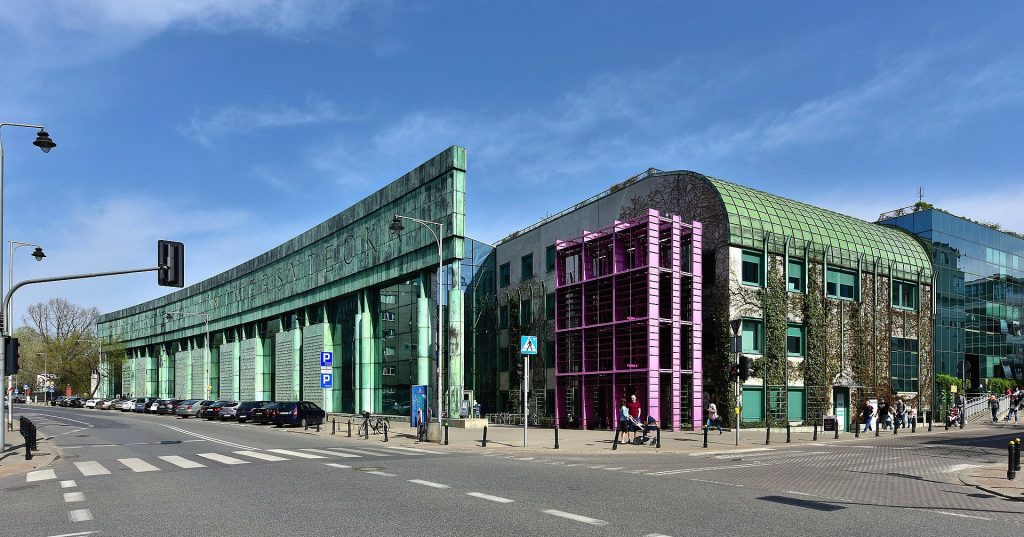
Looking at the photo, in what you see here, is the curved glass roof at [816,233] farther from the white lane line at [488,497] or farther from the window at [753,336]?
the white lane line at [488,497]

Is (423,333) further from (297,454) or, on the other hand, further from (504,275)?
(297,454)

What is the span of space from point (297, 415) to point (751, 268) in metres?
26.3


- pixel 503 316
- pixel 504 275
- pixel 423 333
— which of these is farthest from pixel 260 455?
pixel 504 275

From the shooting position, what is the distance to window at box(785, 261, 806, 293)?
42969mm

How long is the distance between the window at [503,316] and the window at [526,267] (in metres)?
2.76

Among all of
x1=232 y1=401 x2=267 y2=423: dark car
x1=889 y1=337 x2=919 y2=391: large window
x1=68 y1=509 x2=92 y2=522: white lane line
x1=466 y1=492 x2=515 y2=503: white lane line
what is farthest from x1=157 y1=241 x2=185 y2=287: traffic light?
x1=889 y1=337 x2=919 y2=391: large window

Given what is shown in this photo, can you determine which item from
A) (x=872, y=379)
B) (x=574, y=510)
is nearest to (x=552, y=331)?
(x=872, y=379)

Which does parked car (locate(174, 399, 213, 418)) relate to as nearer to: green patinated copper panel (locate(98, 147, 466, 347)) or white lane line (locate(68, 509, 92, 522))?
green patinated copper panel (locate(98, 147, 466, 347))

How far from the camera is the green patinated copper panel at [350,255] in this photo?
43213mm

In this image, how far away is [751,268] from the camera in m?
41.1

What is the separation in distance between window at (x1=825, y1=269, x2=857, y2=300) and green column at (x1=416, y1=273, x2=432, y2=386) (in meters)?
23.1

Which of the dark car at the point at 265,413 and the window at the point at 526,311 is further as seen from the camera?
the window at the point at 526,311

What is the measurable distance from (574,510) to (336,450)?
1617cm

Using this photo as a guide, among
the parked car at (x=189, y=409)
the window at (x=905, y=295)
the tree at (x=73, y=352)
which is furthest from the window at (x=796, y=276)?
the tree at (x=73, y=352)
